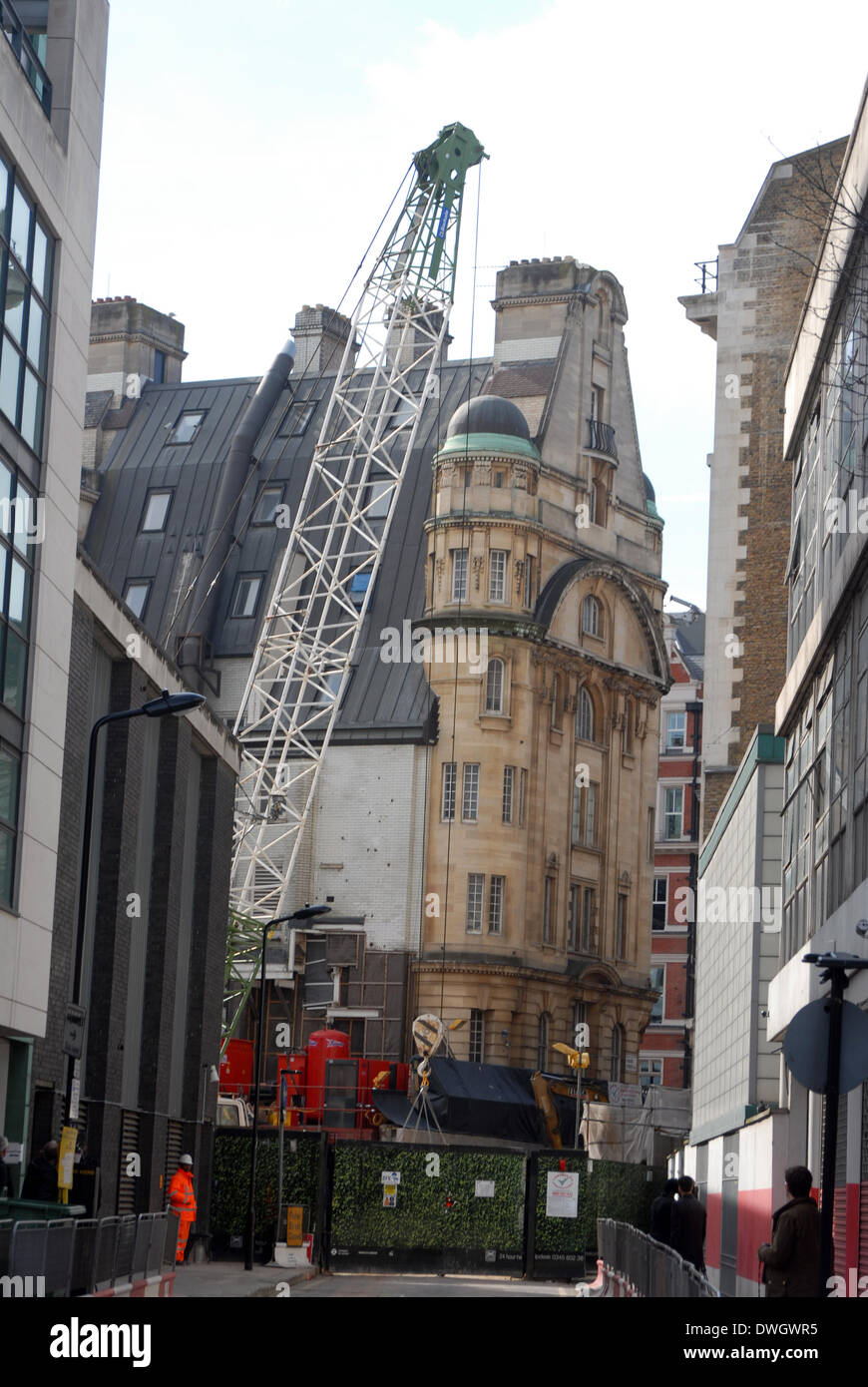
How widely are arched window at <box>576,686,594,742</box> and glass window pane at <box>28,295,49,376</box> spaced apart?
5109 cm

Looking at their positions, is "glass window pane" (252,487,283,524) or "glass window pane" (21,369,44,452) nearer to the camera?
"glass window pane" (21,369,44,452)

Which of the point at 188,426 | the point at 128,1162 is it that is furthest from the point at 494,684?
the point at 128,1162

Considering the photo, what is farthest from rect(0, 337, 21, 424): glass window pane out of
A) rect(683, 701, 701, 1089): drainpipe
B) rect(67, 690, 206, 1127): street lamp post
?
rect(683, 701, 701, 1089): drainpipe

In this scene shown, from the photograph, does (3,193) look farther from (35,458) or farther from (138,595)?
(138,595)

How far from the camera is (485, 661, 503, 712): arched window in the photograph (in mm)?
73812

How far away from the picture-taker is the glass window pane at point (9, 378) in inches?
1008

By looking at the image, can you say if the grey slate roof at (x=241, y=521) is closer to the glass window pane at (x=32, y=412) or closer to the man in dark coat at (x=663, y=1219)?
the glass window pane at (x=32, y=412)

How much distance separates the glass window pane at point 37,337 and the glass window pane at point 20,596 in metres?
2.85

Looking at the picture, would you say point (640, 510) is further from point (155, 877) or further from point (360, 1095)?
point (155, 877)

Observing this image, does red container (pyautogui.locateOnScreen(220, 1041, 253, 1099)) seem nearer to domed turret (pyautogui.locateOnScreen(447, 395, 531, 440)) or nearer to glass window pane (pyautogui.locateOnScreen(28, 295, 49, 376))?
domed turret (pyautogui.locateOnScreen(447, 395, 531, 440))

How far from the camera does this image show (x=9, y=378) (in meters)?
26.0

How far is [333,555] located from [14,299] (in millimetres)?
52630
